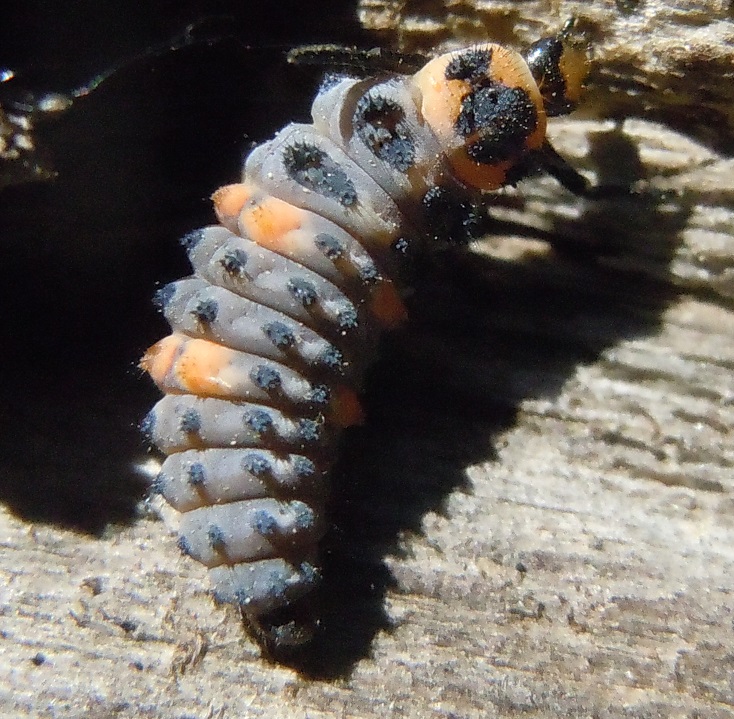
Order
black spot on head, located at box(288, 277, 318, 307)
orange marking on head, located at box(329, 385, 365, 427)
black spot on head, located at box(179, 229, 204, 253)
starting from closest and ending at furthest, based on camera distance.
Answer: black spot on head, located at box(288, 277, 318, 307), orange marking on head, located at box(329, 385, 365, 427), black spot on head, located at box(179, 229, 204, 253)

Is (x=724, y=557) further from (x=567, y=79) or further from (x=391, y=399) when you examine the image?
(x=567, y=79)

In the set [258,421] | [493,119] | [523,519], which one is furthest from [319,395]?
[493,119]

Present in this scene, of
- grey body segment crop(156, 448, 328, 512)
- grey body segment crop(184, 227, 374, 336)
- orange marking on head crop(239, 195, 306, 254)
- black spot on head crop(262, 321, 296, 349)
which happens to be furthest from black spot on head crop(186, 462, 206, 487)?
orange marking on head crop(239, 195, 306, 254)

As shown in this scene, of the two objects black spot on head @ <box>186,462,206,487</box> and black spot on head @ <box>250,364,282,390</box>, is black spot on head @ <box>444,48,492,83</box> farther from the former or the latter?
black spot on head @ <box>186,462,206,487</box>

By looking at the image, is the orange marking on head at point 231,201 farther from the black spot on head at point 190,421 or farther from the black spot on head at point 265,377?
the black spot on head at point 190,421

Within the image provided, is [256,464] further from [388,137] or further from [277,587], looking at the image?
[388,137]

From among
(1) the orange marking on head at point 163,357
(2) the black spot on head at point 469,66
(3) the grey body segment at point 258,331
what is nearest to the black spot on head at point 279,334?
(3) the grey body segment at point 258,331
